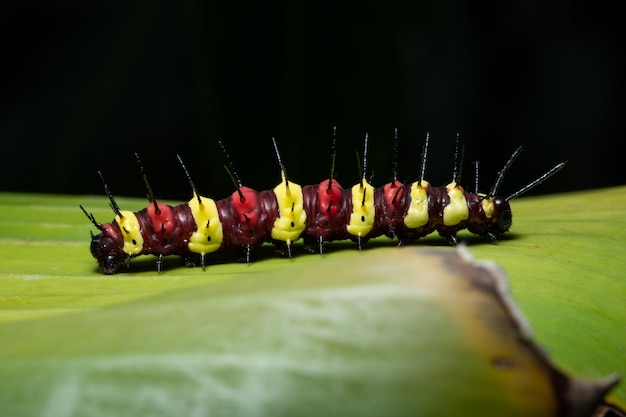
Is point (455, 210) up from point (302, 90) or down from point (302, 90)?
down

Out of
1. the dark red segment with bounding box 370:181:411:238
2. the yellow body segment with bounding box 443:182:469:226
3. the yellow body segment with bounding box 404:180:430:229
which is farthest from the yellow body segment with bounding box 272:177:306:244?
the yellow body segment with bounding box 443:182:469:226

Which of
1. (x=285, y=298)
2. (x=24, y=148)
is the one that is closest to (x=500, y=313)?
(x=285, y=298)

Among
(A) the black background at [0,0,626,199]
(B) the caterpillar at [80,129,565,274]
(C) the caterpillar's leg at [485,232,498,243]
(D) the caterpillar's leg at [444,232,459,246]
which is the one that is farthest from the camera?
(A) the black background at [0,0,626,199]

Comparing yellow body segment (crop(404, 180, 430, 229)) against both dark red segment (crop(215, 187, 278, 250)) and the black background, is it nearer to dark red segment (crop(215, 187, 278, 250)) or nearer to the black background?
dark red segment (crop(215, 187, 278, 250))

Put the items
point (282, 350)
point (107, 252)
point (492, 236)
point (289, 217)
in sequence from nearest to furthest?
point (282, 350)
point (107, 252)
point (492, 236)
point (289, 217)

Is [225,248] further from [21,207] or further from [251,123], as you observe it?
[251,123]

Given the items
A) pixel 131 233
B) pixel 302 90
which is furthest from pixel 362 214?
pixel 302 90

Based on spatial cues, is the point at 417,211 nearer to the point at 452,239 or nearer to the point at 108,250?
the point at 452,239
